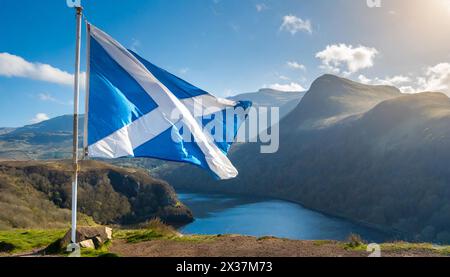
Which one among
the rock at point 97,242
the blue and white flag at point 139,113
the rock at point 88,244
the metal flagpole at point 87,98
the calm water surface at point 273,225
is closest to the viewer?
the metal flagpole at point 87,98

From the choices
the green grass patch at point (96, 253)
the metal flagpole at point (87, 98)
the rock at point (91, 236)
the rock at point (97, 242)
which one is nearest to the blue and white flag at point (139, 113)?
the metal flagpole at point (87, 98)

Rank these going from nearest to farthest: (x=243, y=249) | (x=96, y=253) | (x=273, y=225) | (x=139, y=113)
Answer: (x=139, y=113)
(x=96, y=253)
(x=243, y=249)
(x=273, y=225)

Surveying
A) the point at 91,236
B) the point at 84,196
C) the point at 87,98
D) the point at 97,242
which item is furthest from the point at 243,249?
the point at 84,196

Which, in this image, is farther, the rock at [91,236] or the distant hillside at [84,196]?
the distant hillside at [84,196]

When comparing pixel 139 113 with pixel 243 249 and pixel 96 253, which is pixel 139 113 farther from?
pixel 243 249

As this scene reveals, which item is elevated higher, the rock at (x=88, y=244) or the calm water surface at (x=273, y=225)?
the rock at (x=88, y=244)

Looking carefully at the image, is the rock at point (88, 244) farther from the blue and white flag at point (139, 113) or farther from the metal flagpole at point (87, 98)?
the blue and white flag at point (139, 113)
